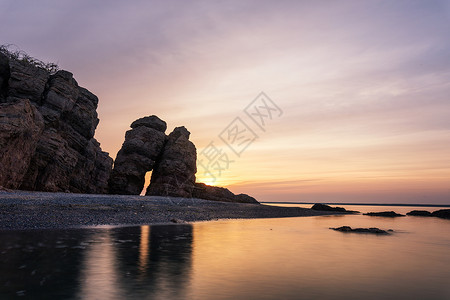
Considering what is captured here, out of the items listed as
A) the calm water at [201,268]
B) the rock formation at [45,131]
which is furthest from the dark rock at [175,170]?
the calm water at [201,268]

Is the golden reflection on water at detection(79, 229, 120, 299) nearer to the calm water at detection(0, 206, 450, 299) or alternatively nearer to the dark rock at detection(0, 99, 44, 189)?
the calm water at detection(0, 206, 450, 299)

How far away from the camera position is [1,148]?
32.6m

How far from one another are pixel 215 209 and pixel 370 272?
34.0 metres

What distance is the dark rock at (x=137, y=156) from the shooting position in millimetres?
58594

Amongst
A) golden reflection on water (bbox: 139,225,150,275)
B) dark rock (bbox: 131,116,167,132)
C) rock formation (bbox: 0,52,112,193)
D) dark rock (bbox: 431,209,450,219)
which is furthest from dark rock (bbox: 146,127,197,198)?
dark rock (bbox: 431,209,450,219)

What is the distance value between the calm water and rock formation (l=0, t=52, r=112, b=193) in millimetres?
16596

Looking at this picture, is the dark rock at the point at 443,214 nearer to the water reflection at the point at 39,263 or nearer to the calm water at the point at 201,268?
the calm water at the point at 201,268

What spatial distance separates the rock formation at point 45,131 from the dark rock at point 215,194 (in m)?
22.3

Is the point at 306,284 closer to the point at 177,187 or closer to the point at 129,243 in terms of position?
the point at 129,243

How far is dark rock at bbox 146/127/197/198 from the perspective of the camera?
197 ft

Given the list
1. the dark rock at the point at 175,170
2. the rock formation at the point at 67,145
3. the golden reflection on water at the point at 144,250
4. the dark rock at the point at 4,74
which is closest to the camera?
the golden reflection on water at the point at 144,250

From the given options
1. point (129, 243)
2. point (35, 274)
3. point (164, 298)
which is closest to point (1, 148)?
point (129, 243)

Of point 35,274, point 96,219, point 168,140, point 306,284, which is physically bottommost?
point 306,284

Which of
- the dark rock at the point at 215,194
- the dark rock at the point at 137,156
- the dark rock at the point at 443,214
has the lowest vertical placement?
the dark rock at the point at 443,214
